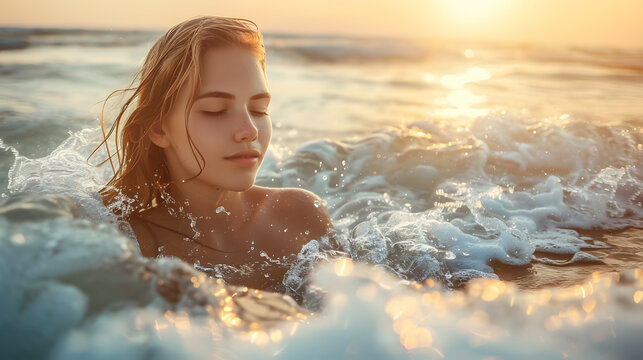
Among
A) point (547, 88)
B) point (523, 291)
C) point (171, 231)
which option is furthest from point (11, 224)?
point (547, 88)

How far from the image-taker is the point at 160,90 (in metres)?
2.58

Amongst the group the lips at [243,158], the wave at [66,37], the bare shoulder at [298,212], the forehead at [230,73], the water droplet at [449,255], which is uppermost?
the forehead at [230,73]

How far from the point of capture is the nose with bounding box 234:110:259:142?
95.7 inches

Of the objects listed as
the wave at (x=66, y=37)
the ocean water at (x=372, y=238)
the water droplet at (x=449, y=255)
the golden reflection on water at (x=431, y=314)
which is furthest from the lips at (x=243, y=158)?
the wave at (x=66, y=37)

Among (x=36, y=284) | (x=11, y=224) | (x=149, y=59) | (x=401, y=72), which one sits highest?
(x=149, y=59)

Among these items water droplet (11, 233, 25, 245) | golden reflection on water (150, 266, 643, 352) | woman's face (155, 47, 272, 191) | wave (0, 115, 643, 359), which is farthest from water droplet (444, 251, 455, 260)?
water droplet (11, 233, 25, 245)

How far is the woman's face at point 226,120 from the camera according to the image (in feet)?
8.03

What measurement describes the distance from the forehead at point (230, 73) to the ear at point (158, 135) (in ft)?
1.16

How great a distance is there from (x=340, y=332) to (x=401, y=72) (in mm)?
12606

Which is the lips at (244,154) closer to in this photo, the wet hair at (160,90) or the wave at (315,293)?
the wet hair at (160,90)

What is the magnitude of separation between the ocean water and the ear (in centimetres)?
42

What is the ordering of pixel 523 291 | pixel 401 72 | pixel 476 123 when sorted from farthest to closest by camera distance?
pixel 401 72 < pixel 476 123 < pixel 523 291

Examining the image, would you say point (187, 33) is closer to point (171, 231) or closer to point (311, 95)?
point (171, 231)

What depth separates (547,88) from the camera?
10.0m
